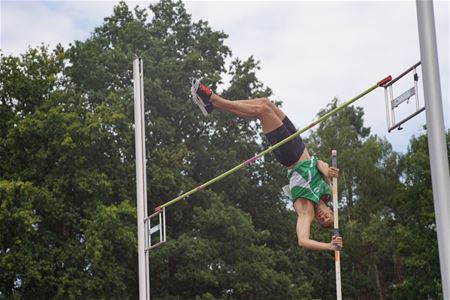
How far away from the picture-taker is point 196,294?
2208cm

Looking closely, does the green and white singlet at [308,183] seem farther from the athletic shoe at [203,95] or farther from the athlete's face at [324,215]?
the athletic shoe at [203,95]

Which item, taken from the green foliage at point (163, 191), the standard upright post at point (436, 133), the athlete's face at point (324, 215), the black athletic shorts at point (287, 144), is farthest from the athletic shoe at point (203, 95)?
the green foliage at point (163, 191)

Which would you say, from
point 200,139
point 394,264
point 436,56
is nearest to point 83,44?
point 200,139

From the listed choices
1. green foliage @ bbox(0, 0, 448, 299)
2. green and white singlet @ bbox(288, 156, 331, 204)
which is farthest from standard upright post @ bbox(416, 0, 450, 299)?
green foliage @ bbox(0, 0, 448, 299)

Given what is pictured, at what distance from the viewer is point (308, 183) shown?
26.8ft

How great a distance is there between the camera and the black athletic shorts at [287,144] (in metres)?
8.36

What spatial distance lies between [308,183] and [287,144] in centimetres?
53

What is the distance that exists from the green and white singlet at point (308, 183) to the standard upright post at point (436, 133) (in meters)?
2.83

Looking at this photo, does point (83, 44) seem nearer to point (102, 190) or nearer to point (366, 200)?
point (102, 190)

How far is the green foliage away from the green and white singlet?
11631 mm

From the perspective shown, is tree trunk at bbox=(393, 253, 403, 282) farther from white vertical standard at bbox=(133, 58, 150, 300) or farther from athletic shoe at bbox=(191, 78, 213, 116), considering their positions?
athletic shoe at bbox=(191, 78, 213, 116)

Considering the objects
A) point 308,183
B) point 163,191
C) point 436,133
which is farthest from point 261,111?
point 163,191

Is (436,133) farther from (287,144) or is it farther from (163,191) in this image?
(163,191)

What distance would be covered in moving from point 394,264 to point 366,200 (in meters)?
2.45
